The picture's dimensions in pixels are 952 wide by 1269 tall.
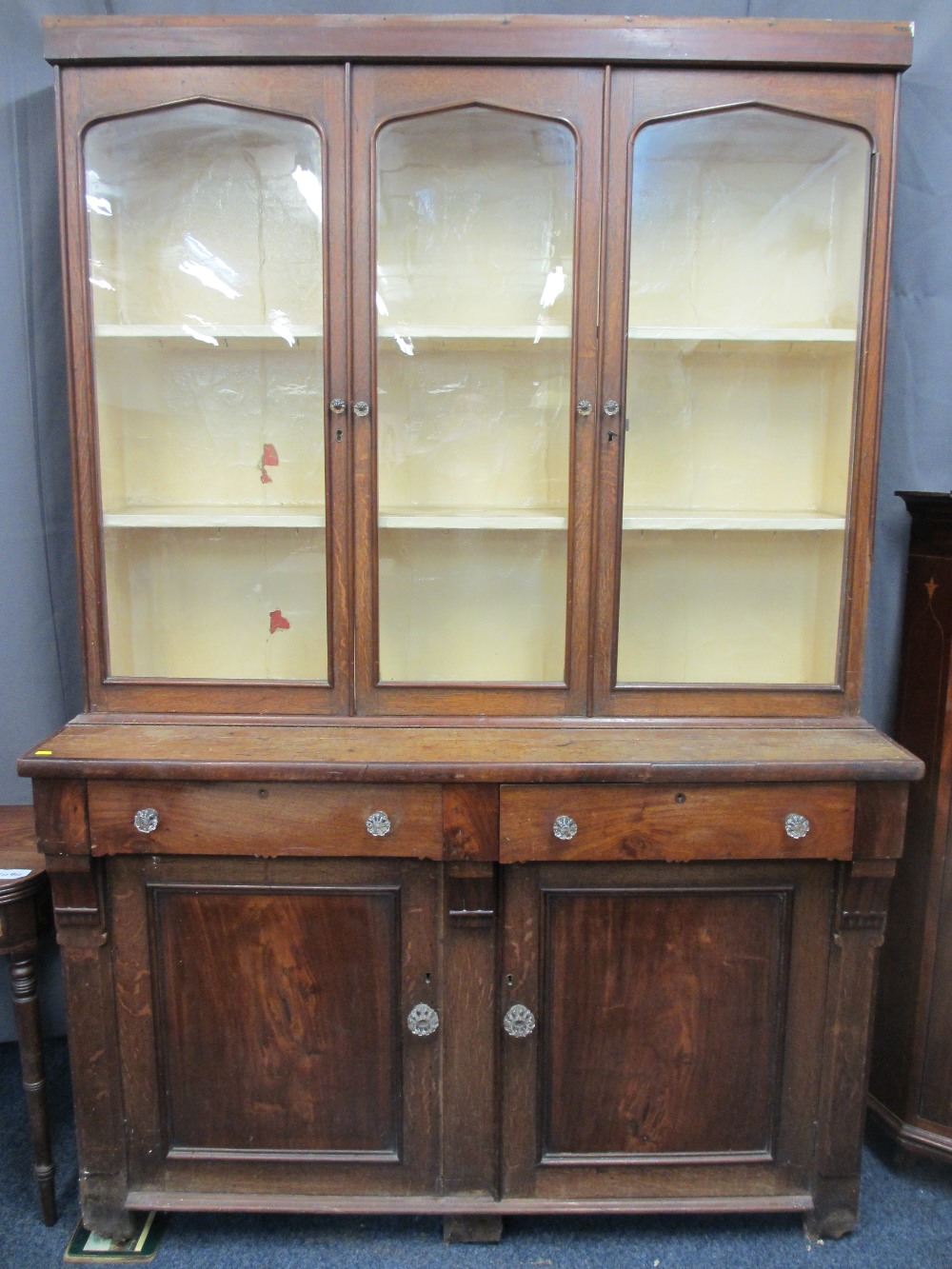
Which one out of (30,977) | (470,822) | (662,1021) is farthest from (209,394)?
(662,1021)

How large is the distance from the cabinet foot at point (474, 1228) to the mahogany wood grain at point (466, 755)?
81 centimetres

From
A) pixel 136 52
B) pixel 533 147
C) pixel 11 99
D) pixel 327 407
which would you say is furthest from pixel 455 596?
pixel 11 99

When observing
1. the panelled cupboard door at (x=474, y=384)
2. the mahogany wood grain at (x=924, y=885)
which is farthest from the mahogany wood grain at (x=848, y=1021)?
the panelled cupboard door at (x=474, y=384)

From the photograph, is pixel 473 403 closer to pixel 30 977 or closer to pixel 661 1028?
pixel 661 1028

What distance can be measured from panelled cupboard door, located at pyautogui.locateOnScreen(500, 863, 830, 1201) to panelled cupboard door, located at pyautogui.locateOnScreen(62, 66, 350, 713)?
A: 22.6 inches

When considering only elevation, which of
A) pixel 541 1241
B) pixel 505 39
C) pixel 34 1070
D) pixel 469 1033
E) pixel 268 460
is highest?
pixel 505 39

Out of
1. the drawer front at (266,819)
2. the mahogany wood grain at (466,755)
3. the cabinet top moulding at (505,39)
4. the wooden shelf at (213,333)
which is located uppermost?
the cabinet top moulding at (505,39)

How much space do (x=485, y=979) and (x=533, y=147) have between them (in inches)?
55.0

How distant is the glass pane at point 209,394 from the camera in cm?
158

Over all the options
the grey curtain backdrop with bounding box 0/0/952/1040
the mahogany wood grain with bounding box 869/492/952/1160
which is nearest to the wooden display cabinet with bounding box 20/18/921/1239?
the mahogany wood grain with bounding box 869/492/952/1160

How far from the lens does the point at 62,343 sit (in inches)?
75.3

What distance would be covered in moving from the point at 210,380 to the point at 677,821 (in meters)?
1.15

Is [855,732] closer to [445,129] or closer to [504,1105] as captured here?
[504,1105]

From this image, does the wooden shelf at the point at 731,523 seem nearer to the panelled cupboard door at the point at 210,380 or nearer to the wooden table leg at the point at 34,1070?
the panelled cupboard door at the point at 210,380
